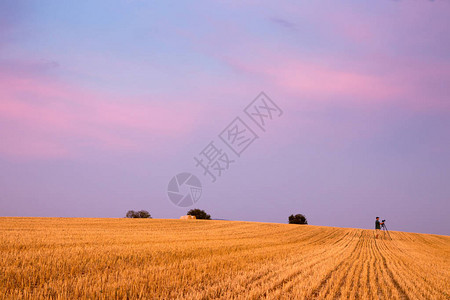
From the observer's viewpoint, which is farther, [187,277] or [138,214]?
[138,214]

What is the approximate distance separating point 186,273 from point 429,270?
1002 centimetres

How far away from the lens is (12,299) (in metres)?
6.34

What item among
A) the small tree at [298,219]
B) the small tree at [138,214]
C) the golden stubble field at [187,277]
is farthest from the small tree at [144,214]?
the golden stubble field at [187,277]

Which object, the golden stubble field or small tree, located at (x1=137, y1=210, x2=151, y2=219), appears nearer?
the golden stubble field

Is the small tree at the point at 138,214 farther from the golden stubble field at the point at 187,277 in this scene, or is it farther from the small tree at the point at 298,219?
the golden stubble field at the point at 187,277

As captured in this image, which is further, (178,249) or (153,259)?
(178,249)

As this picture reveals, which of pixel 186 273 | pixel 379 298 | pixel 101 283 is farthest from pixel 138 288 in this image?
pixel 379 298

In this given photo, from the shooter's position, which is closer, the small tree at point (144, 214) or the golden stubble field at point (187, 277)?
the golden stubble field at point (187, 277)

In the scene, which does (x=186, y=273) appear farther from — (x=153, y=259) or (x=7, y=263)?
(x=7, y=263)

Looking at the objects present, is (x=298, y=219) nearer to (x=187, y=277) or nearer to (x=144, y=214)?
(x=144, y=214)

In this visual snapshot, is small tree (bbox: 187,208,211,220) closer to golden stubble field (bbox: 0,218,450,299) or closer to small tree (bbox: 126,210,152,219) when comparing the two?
small tree (bbox: 126,210,152,219)

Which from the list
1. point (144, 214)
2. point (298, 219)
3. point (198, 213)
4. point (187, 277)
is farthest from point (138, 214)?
point (187, 277)

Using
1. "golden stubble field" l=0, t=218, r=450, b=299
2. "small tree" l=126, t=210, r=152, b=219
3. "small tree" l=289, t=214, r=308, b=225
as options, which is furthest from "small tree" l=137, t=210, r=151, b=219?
"golden stubble field" l=0, t=218, r=450, b=299

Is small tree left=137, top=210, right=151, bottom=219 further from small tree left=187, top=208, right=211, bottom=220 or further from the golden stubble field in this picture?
the golden stubble field
